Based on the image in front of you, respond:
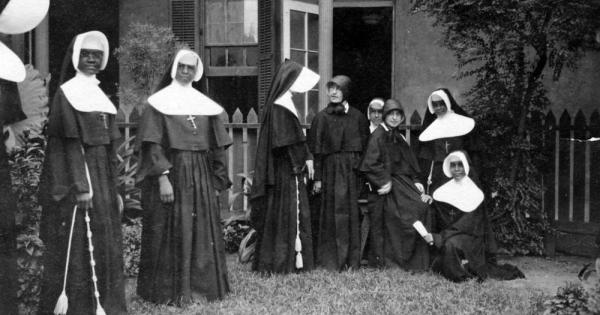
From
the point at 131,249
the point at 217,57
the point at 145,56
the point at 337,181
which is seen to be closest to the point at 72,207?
the point at 131,249

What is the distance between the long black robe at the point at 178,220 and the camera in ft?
17.9

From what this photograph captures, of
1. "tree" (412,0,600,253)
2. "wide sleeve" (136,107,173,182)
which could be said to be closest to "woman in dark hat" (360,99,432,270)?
"tree" (412,0,600,253)

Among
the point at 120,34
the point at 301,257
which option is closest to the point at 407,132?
the point at 301,257

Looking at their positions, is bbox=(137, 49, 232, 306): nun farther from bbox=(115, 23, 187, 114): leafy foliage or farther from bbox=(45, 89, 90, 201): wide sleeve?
bbox=(115, 23, 187, 114): leafy foliage

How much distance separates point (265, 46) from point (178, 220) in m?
4.89

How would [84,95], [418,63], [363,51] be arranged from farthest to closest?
[363,51], [418,63], [84,95]

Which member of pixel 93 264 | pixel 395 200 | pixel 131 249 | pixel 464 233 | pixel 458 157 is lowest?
pixel 131 249

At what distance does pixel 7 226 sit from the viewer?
4.41 m

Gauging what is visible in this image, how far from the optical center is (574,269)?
7.31m

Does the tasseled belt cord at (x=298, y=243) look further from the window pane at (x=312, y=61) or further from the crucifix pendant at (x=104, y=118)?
the window pane at (x=312, y=61)

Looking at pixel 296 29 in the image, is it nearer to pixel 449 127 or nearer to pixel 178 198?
pixel 449 127

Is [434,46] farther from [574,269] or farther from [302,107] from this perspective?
[574,269]

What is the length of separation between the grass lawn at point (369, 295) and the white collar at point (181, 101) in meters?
1.56

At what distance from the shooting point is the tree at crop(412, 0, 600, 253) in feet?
23.8
